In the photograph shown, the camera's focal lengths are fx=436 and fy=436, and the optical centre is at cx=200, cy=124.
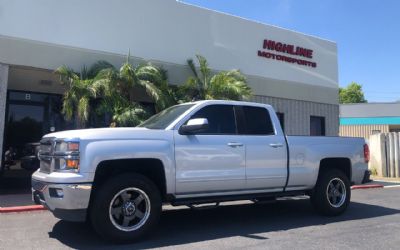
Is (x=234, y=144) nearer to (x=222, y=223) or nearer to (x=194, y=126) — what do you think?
(x=194, y=126)

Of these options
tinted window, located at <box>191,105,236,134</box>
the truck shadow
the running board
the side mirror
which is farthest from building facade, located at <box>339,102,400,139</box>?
the side mirror

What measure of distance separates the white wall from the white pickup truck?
643cm

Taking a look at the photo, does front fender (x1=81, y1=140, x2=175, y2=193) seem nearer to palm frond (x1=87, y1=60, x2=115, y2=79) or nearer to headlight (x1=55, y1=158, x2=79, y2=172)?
headlight (x1=55, y1=158, x2=79, y2=172)

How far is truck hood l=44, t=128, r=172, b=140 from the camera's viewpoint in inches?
233

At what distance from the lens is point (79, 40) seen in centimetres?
1276

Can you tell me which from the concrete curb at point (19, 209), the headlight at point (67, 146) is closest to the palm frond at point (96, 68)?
the concrete curb at point (19, 209)

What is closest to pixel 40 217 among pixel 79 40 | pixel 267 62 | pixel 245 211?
pixel 245 211

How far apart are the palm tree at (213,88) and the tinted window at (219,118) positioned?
6111mm

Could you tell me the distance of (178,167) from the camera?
6.48 meters

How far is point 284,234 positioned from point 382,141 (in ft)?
45.4

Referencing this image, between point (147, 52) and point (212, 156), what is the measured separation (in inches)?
320

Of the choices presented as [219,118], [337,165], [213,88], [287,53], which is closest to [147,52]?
[213,88]

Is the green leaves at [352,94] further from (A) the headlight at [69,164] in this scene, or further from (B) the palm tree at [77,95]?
(A) the headlight at [69,164]

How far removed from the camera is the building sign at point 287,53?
1747 centimetres
